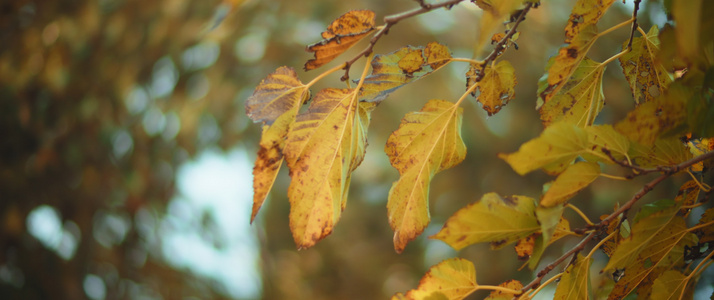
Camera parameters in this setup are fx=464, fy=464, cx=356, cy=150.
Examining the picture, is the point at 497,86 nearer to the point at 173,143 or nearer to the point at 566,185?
the point at 566,185

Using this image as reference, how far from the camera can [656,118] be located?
13cm

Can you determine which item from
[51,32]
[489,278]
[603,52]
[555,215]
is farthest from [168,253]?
[555,215]

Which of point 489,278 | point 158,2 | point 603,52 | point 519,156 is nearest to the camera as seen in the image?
point 519,156

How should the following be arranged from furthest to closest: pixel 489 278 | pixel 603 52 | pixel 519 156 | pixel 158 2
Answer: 1. pixel 158 2
2. pixel 489 278
3. pixel 603 52
4. pixel 519 156

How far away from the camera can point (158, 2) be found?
1.17 metres

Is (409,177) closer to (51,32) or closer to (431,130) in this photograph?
(431,130)

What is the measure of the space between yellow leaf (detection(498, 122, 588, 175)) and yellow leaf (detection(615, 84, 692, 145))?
0.01 m

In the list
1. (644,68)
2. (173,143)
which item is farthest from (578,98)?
(173,143)

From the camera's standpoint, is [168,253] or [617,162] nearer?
[617,162]

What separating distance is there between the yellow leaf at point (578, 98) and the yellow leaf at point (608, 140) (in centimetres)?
3

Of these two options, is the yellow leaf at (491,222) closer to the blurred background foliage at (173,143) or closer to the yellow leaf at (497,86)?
the yellow leaf at (497,86)

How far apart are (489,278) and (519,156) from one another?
37.9 inches

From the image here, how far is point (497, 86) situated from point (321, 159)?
0.08 metres

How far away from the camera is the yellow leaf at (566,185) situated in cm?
14
